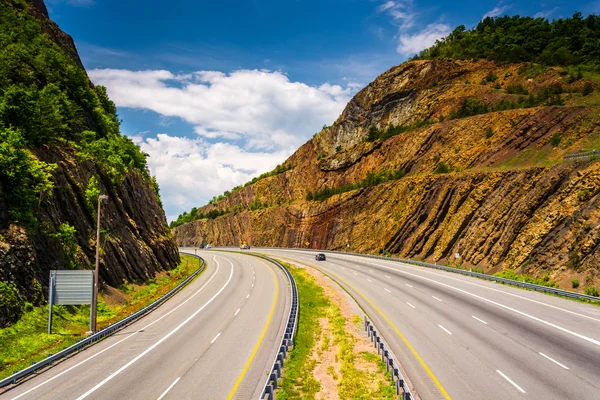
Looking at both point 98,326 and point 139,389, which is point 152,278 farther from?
point 139,389

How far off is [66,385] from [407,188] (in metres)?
54.6

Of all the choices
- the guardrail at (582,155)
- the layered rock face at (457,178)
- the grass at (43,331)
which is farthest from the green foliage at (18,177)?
the guardrail at (582,155)

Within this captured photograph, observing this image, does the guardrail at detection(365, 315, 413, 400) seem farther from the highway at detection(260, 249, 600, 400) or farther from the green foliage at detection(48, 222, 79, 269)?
the green foliage at detection(48, 222, 79, 269)

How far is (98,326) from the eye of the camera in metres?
22.2

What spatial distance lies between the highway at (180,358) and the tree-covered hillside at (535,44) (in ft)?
Result: 255

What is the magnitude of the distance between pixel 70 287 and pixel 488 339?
21415mm

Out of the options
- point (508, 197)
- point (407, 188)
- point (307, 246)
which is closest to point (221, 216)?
point (307, 246)

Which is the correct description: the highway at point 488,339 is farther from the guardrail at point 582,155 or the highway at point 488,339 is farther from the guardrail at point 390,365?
the guardrail at point 582,155

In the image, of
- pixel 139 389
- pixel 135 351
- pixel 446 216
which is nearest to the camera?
pixel 139 389

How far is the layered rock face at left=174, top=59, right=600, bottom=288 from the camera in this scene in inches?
1347

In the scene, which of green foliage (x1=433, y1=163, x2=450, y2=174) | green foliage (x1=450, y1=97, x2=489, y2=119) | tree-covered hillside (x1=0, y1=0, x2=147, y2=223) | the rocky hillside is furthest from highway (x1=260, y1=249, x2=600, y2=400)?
green foliage (x1=450, y1=97, x2=489, y2=119)

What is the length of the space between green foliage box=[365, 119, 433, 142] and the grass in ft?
207

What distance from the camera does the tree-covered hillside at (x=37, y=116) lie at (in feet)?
72.2

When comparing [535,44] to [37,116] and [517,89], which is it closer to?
[517,89]
